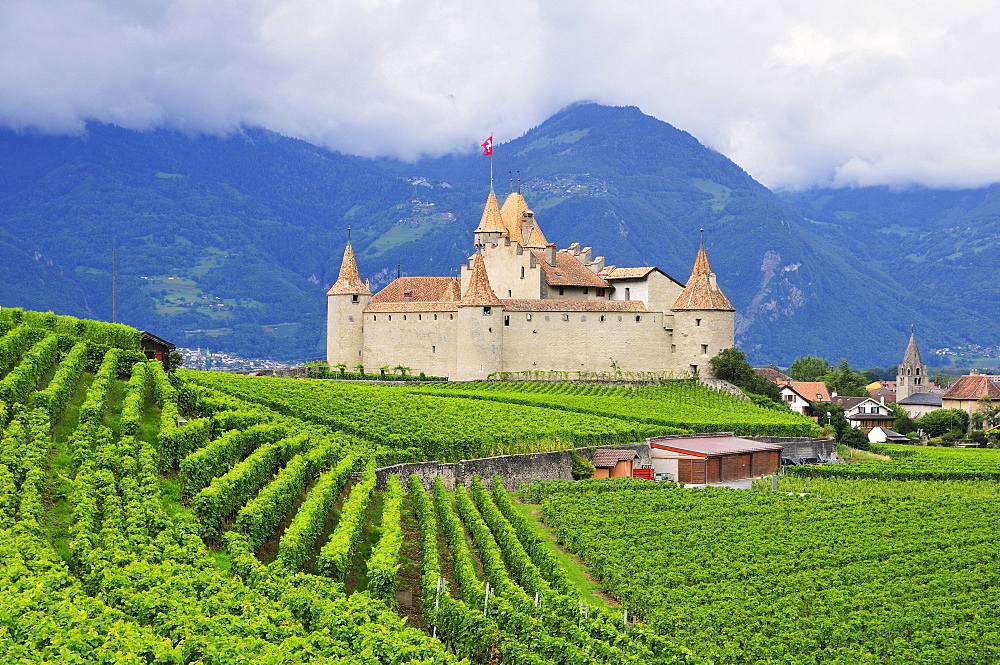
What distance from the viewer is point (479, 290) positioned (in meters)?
67.2

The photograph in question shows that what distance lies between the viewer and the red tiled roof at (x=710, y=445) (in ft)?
159

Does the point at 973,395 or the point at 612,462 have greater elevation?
the point at 973,395

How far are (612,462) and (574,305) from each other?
2431 cm

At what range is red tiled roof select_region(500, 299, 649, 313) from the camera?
68.6m

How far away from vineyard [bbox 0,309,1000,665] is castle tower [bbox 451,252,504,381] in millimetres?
22443

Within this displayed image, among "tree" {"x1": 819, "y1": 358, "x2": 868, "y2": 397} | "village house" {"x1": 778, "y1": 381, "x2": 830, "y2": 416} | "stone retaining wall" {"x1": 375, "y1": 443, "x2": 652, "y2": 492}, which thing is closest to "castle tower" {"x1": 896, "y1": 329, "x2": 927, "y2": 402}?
"tree" {"x1": 819, "y1": 358, "x2": 868, "y2": 397}

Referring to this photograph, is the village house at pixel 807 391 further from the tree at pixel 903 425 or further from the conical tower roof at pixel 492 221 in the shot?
the conical tower roof at pixel 492 221

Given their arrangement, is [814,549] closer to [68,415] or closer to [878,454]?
[68,415]

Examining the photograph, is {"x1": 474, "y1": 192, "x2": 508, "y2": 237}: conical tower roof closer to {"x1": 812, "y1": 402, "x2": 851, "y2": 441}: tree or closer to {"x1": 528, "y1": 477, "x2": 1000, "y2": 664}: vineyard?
{"x1": 812, "y1": 402, "x2": 851, "y2": 441}: tree

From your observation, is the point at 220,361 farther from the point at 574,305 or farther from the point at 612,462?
the point at 612,462

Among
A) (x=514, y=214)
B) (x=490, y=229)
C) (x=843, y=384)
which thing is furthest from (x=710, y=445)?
(x=843, y=384)

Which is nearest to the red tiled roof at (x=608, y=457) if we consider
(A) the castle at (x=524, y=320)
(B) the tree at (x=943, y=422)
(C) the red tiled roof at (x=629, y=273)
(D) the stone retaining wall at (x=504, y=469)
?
(D) the stone retaining wall at (x=504, y=469)

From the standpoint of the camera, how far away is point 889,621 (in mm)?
22938

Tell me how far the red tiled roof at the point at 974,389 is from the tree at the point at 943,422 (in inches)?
426
